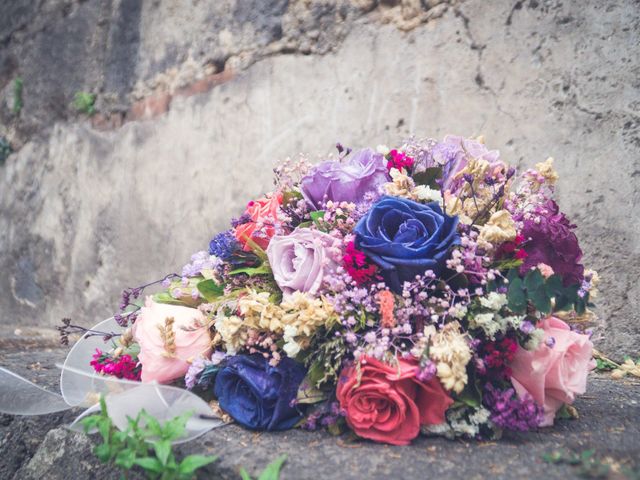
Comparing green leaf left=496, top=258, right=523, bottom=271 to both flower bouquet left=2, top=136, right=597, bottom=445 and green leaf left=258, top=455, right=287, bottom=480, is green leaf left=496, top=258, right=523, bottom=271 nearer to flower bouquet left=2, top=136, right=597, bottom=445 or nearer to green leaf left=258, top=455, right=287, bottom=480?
flower bouquet left=2, top=136, right=597, bottom=445

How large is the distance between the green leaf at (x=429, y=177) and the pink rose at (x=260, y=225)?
385 millimetres

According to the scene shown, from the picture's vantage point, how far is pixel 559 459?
39.2 inches

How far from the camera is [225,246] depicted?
148 cm

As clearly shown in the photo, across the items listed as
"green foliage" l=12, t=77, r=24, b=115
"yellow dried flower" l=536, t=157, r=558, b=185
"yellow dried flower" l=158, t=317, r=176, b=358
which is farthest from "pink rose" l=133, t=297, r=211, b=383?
"green foliage" l=12, t=77, r=24, b=115

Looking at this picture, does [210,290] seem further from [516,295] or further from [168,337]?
[516,295]

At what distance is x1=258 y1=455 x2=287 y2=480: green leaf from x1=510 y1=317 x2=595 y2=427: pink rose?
1.74ft

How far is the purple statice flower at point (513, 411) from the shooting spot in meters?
1.12

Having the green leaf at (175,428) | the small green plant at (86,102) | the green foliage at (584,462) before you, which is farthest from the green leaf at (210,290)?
the small green plant at (86,102)

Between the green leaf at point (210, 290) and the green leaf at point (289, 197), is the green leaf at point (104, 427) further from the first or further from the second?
the green leaf at point (289, 197)

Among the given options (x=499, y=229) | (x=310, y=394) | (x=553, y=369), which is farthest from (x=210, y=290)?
(x=553, y=369)

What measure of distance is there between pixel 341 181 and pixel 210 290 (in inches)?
17.5

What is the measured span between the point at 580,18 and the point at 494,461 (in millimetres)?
1645

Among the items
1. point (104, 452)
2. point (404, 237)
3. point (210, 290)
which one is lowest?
point (104, 452)

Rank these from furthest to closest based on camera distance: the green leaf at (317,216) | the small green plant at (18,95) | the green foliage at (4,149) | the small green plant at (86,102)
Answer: the green foliage at (4,149) < the small green plant at (18,95) < the small green plant at (86,102) < the green leaf at (317,216)
